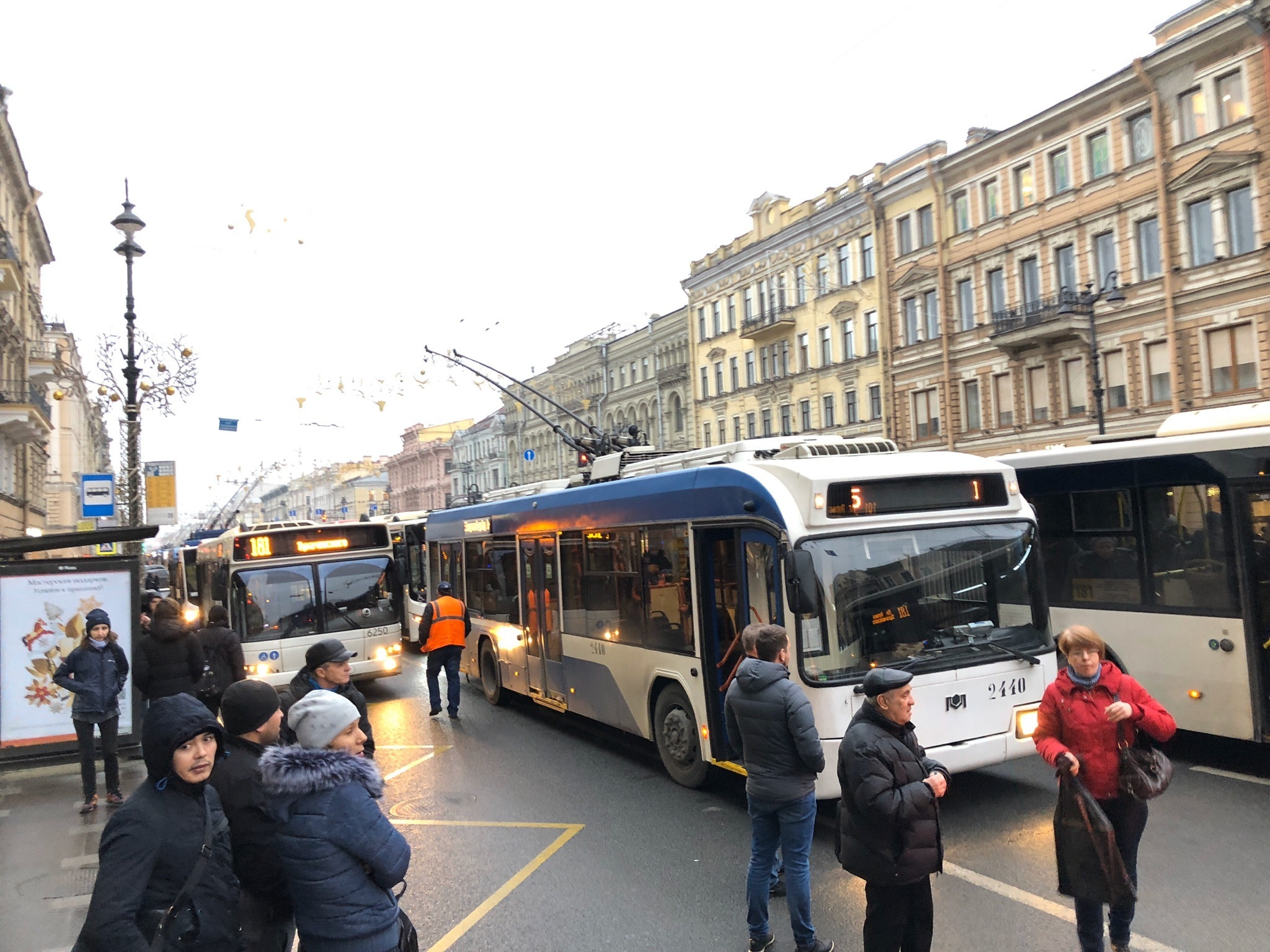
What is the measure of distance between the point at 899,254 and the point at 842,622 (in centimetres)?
3348

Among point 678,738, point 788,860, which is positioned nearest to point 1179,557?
point 678,738

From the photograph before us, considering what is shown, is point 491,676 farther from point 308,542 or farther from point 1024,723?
point 1024,723

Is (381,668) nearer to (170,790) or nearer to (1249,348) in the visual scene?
(170,790)

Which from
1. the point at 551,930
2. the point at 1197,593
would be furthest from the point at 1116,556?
the point at 551,930

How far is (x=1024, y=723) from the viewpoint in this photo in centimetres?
723

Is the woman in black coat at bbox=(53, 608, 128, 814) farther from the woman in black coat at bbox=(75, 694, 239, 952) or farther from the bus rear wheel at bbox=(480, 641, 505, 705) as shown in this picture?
the woman in black coat at bbox=(75, 694, 239, 952)

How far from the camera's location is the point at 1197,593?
842cm

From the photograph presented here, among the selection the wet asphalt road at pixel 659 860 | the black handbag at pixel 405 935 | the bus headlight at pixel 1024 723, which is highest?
the black handbag at pixel 405 935

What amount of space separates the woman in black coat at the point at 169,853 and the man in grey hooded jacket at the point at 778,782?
8.77 feet

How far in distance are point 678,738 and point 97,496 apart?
13.9 metres

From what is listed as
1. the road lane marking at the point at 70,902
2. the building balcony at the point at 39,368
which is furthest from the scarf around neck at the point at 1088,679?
the building balcony at the point at 39,368

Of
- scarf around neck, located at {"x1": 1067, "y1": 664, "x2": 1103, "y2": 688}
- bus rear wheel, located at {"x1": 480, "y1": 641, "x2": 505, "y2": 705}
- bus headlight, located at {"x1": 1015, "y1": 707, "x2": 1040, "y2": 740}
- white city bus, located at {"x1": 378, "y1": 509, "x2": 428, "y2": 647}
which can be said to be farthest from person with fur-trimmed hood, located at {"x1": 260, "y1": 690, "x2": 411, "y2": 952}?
white city bus, located at {"x1": 378, "y1": 509, "x2": 428, "y2": 647}

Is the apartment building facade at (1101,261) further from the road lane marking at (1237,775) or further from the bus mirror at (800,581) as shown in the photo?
the bus mirror at (800,581)

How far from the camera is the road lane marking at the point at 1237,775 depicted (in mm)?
7973
